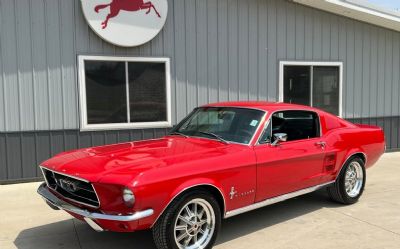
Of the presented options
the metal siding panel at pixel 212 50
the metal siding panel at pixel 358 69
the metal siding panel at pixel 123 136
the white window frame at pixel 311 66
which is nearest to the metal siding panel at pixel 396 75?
the metal siding panel at pixel 358 69

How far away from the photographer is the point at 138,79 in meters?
8.05

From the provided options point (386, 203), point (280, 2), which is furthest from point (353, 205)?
point (280, 2)

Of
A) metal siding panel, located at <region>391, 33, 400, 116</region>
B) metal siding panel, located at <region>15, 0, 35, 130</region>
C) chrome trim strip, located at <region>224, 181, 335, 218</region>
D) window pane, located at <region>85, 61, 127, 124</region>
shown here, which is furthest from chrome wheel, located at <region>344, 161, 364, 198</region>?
metal siding panel, located at <region>391, 33, 400, 116</region>

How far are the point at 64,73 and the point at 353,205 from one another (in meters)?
5.61

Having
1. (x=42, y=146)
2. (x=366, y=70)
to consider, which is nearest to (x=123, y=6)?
(x=42, y=146)

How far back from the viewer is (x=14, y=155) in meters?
7.22

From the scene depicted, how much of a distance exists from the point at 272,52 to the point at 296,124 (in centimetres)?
440

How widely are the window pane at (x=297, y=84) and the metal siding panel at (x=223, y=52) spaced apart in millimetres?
1685

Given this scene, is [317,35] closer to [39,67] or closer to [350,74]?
[350,74]

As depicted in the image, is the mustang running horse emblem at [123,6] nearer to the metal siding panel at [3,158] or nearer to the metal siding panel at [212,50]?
the metal siding panel at [212,50]

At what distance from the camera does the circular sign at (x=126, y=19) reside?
7465mm

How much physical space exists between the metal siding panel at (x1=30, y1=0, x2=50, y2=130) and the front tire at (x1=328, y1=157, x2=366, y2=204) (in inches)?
208

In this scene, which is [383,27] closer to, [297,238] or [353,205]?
[353,205]

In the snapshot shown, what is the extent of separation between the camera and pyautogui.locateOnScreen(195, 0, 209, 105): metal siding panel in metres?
8.47
